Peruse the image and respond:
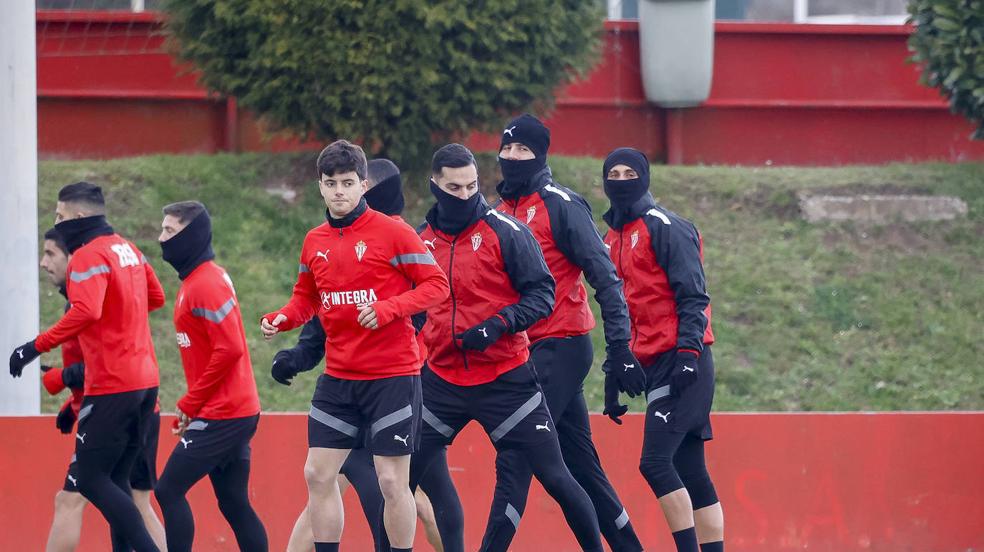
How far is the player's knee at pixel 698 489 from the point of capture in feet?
24.9

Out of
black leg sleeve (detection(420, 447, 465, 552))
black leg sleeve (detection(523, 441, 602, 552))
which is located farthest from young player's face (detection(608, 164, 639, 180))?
black leg sleeve (detection(420, 447, 465, 552))

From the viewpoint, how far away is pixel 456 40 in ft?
42.4

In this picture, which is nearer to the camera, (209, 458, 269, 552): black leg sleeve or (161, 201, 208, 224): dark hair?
(161, 201, 208, 224): dark hair

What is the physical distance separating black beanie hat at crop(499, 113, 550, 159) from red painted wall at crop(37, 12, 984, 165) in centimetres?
785

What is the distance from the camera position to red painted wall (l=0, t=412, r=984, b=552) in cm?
880

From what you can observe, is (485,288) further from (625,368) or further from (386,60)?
(386,60)

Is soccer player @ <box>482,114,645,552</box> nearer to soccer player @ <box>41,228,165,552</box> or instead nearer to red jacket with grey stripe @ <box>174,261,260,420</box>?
red jacket with grey stripe @ <box>174,261,260,420</box>

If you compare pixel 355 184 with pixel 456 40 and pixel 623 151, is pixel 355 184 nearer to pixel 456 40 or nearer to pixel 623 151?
pixel 623 151

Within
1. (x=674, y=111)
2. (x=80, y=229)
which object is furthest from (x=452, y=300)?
(x=674, y=111)

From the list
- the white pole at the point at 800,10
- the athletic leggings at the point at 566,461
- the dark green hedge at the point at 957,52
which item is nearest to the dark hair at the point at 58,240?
the athletic leggings at the point at 566,461

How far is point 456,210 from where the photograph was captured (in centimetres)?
704

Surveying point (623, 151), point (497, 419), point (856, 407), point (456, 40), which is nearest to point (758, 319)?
point (856, 407)

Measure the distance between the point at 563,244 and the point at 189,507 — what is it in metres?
2.20

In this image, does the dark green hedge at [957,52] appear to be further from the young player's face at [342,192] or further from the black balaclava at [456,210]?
the young player's face at [342,192]
